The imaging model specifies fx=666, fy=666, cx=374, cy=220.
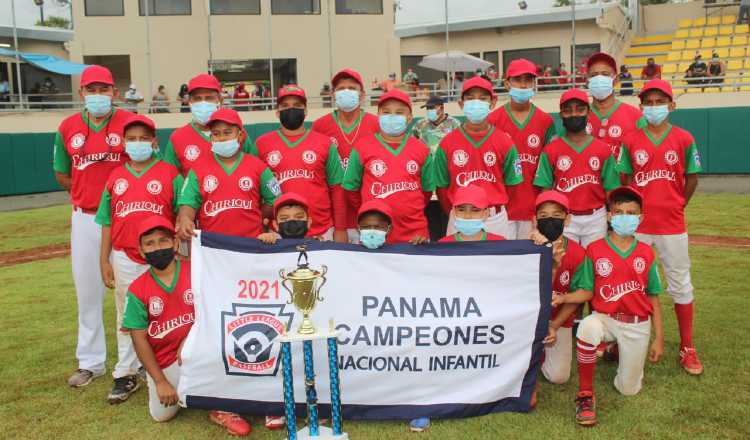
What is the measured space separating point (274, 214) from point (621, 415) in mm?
2797

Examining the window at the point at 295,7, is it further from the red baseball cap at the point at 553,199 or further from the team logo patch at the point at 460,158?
the red baseball cap at the point at 553,199

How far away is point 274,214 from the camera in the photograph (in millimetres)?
4980

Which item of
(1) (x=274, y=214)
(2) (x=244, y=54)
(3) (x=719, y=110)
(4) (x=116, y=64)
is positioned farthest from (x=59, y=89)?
(1) (x=274, y=214)

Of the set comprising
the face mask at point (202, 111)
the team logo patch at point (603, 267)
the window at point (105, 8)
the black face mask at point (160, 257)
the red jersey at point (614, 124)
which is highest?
the window at point (105, 8)

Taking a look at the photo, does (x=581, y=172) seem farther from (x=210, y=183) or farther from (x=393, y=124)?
(x=210, y=183)

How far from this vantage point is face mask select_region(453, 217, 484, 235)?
184 inches

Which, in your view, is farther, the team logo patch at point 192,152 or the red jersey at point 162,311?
the team logo patch at point 192,152

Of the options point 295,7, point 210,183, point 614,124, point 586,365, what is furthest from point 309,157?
point 295,7

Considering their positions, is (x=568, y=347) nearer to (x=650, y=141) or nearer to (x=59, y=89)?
(x=650, y=141)

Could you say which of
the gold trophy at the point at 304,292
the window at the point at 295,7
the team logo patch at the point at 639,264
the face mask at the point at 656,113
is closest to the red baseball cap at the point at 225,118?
the gold trophy at the point at 304,292

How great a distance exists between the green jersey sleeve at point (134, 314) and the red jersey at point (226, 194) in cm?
78

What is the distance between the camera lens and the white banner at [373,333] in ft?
14.6

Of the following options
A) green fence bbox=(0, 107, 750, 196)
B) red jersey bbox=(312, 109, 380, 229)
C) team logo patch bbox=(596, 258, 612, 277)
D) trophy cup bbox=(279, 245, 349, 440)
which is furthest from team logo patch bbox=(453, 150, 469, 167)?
green fence bbox=(0, 107, 750, 196)

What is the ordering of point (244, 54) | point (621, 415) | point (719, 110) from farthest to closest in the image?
point (244, 54) < point (719, 110) < point (621, 415)
